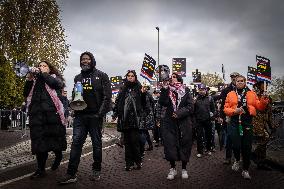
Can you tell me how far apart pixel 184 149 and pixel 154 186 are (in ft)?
4.22

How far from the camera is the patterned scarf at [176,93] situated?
322 inches

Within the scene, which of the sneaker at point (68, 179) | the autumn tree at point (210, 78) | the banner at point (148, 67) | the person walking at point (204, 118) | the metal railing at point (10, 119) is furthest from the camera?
the autumn tree at point (210, 78)

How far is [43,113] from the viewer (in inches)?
296

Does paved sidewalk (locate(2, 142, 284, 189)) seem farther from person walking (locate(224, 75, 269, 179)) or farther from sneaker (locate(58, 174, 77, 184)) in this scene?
person walking (locate(224, 75, 269, 179))

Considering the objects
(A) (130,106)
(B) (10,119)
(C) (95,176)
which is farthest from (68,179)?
(B) (10,119)

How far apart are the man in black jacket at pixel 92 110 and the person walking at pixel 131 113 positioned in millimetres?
1655

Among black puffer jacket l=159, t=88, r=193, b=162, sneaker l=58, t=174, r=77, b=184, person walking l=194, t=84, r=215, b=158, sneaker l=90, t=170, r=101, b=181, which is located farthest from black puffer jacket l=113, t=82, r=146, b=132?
person walking l=194, t=84, r=215, b=158

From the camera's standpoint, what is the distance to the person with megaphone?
293 inches

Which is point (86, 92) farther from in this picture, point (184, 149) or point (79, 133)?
point (184, 149)

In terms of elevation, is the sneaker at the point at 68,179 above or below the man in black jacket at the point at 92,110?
below

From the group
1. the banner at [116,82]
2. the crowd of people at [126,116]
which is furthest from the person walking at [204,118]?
the banner at [116,82]

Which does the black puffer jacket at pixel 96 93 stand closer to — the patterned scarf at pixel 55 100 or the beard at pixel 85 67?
the beard at pixel 85 67

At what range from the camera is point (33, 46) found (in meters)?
31.5

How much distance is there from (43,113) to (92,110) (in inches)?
33.5
